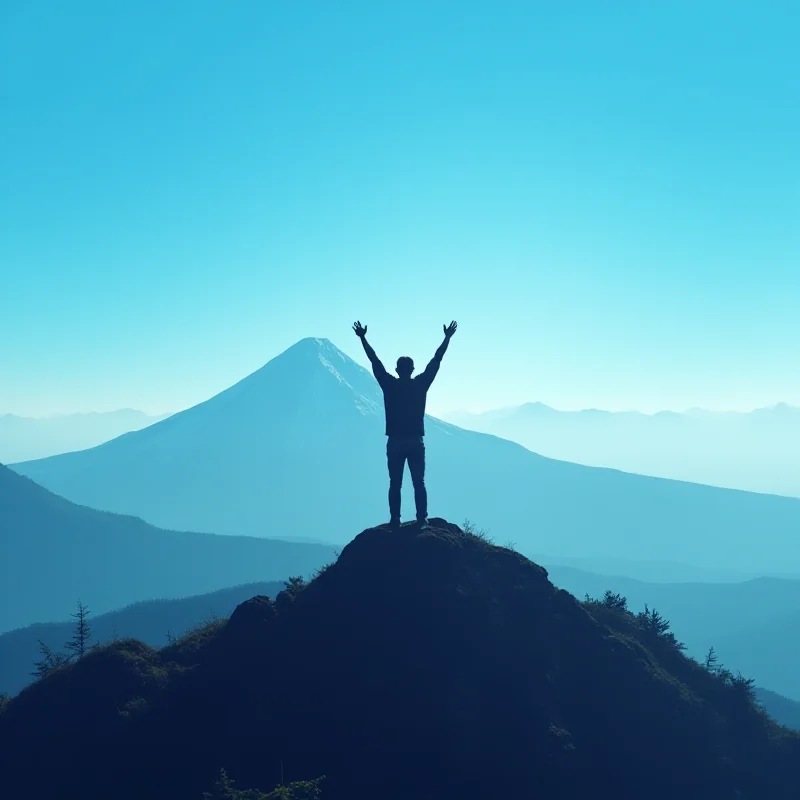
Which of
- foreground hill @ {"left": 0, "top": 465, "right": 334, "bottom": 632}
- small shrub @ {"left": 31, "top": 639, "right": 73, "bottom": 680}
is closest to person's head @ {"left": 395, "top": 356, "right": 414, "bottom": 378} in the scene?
small shrub @ {"left": 31, "top": 639, "right": 73, "bottom": 680}

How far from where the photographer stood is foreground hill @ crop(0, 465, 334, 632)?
154000 mm

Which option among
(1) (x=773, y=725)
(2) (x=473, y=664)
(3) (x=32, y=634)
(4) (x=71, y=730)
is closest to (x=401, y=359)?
(2) (x=473, y=664)

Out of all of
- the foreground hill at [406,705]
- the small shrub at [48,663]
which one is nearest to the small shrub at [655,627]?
the foreground hill at [406,705]

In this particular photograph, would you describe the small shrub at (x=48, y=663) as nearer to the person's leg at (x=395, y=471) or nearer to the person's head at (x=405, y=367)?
the person's leg at (x=395, y=471)

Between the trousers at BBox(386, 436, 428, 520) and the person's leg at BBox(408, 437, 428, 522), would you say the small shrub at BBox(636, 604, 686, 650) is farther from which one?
the trousers at BBox(386, 436, 428, 520)

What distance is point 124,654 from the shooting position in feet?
41.2

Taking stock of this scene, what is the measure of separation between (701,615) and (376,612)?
166209 millimetres

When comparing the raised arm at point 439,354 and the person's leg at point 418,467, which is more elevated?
the raised arm at point 439,354

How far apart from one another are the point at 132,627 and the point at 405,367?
263ft

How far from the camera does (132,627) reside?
82.2 metres

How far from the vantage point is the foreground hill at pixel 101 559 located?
154 m

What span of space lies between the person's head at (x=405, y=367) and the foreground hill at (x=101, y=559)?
137m

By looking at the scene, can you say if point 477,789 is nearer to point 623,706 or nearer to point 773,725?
point 623,706

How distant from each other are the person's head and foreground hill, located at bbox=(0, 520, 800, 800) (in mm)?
2948
